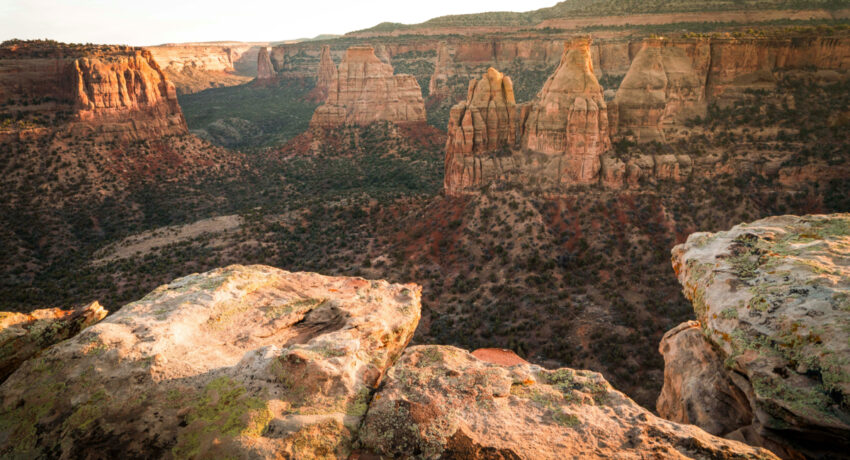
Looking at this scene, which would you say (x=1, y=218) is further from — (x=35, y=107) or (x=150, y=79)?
(x=150, y=79)

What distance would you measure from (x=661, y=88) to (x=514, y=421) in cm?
3669

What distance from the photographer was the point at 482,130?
4009 centimetres

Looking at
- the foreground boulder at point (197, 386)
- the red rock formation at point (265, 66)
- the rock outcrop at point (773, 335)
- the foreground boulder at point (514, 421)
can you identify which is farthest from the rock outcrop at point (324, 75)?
the foreground boulder at point (514, 421)

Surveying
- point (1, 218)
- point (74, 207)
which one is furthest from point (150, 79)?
point (1, 218)

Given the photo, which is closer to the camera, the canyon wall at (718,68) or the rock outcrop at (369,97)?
the canyon wall at (718,68)

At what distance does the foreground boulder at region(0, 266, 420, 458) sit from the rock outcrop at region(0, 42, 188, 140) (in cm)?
6405

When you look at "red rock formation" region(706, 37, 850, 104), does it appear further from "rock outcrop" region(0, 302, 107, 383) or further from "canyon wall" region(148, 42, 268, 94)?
"canyon wall" region(148, 42, 268, 94)

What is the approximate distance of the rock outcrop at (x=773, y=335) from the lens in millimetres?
8039

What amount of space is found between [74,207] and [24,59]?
Result: 2391 centimetres

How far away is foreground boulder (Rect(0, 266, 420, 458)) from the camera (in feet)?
24.8

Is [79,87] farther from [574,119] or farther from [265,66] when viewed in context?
[265,66]

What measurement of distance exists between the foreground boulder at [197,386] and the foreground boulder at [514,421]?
2.46 ft

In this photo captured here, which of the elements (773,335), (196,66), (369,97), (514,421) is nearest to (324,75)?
(369,97)

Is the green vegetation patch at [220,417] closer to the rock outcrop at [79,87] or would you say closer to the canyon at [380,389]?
the canyon at [380,389]
